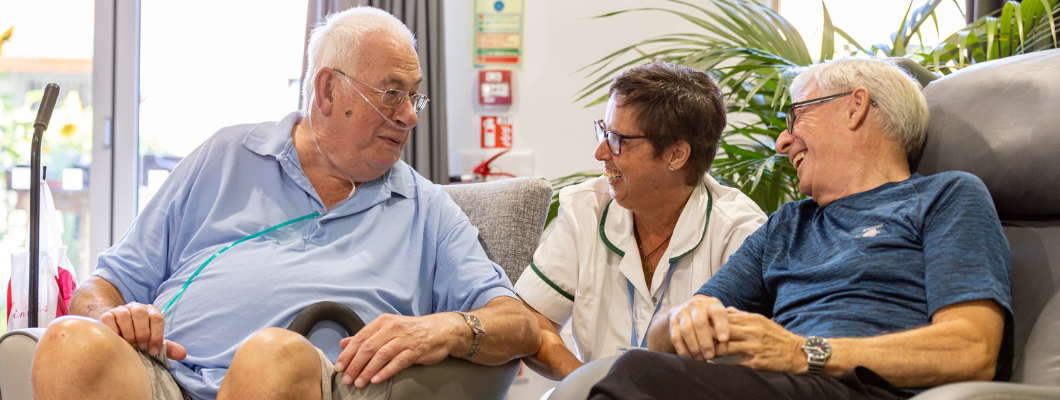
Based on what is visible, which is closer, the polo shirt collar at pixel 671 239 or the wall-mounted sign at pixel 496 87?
the polo shirt collar at pixel 671 239

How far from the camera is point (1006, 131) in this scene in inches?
47.8

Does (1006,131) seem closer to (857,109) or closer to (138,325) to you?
(857,109)

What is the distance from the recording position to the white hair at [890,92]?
1313 millimetres

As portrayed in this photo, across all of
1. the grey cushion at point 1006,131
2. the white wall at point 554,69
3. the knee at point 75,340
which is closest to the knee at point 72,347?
the knee at point 75,340

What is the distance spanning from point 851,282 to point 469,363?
2.19 feet

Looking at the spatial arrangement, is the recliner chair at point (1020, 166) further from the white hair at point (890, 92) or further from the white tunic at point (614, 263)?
the white tunic at point (614, 263)

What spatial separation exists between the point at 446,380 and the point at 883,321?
28.2 inches

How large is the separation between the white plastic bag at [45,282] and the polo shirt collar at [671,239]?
1.75m

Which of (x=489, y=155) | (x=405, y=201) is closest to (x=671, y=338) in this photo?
(x=405, y=201)

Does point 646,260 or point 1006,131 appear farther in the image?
point 646,260

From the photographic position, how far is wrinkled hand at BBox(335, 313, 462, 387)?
1165 millimetres

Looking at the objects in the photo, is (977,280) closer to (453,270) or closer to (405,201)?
(453,270)

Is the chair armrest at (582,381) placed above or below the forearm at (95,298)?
below

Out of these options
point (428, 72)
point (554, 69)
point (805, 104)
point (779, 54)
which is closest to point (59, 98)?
point (428, 72)
